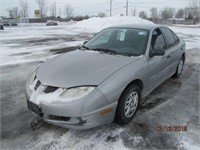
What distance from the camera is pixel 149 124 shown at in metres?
3.02

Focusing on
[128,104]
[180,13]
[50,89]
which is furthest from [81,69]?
[180,13]

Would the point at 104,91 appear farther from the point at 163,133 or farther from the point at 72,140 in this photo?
the point at 163,133

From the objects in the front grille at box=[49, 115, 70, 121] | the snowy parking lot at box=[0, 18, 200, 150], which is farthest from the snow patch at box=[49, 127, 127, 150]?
the front grille at box=[49, 115, 70, 121]

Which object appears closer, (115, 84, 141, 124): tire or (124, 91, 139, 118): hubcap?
(115, 84, 141, 124): tire

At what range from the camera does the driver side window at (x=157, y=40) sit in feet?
11.9

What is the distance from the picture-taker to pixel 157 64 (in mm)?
3539

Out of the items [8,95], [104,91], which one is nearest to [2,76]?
[8,95]

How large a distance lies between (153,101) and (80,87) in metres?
1.92

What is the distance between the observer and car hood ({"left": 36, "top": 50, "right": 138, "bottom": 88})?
8.34ft

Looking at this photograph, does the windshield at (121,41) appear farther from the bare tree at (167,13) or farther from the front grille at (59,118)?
the bare tree at (167,13)

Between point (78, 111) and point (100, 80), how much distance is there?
1.63ft

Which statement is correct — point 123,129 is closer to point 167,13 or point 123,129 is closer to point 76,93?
point 76,93

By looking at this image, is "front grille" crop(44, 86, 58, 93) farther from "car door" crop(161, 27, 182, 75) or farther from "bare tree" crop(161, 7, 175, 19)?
"bare tree" crop(161, 7, 175, 19)

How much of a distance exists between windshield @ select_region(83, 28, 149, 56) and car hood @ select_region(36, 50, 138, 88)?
0.28m
